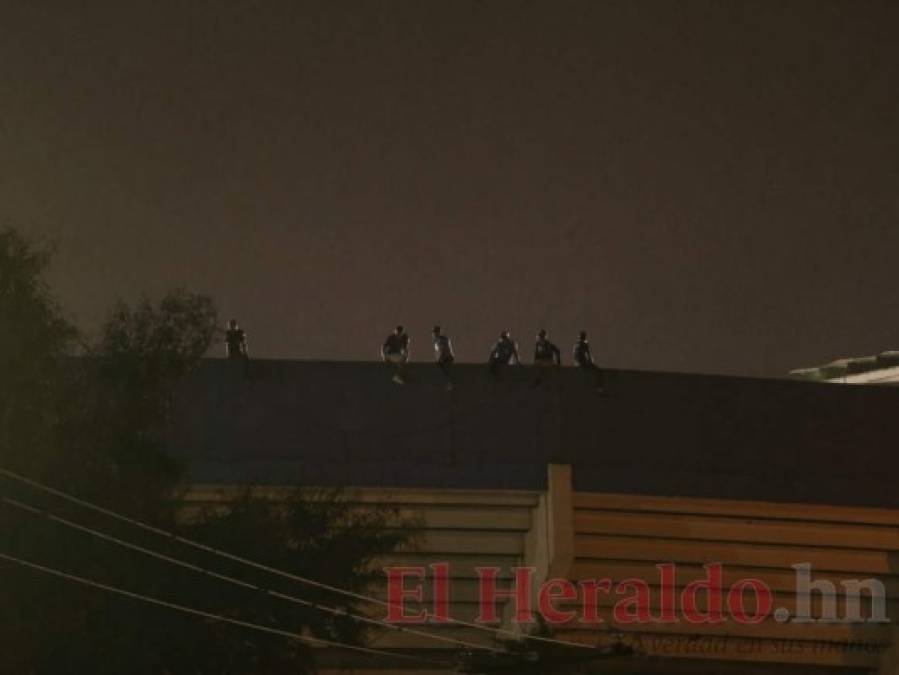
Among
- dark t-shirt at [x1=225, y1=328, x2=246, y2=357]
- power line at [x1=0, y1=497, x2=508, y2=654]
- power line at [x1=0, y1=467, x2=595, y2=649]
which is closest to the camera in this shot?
power line at [x1=0, y1=467, x2=595, y2=649]

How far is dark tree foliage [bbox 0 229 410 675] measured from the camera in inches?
1310

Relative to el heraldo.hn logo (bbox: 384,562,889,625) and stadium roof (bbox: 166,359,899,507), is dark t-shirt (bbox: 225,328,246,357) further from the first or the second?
el heraldo.hn logo (bbox: 384,562,889,625)

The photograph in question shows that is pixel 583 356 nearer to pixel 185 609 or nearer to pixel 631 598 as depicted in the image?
pixel 631 598

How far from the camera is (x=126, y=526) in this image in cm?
3591

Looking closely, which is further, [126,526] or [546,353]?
[546,353]

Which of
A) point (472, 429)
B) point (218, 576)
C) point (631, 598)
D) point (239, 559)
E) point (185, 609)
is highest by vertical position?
point (472, 429)

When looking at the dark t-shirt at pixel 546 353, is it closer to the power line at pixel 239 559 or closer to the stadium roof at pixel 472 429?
the stadium roof at pixel 472 429

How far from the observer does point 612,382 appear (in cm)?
4622

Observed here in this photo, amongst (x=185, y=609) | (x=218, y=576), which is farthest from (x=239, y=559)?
(x=185, y=609)

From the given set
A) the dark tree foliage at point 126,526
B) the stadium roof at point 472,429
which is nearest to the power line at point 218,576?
the dark tree foliage at point 126,526

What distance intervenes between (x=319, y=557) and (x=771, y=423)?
11.2 m

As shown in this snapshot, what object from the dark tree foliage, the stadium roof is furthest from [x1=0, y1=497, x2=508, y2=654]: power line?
the stadium roof

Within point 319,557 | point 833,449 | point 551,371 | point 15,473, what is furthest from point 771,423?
point 15,473

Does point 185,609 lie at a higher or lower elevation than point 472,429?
lower
